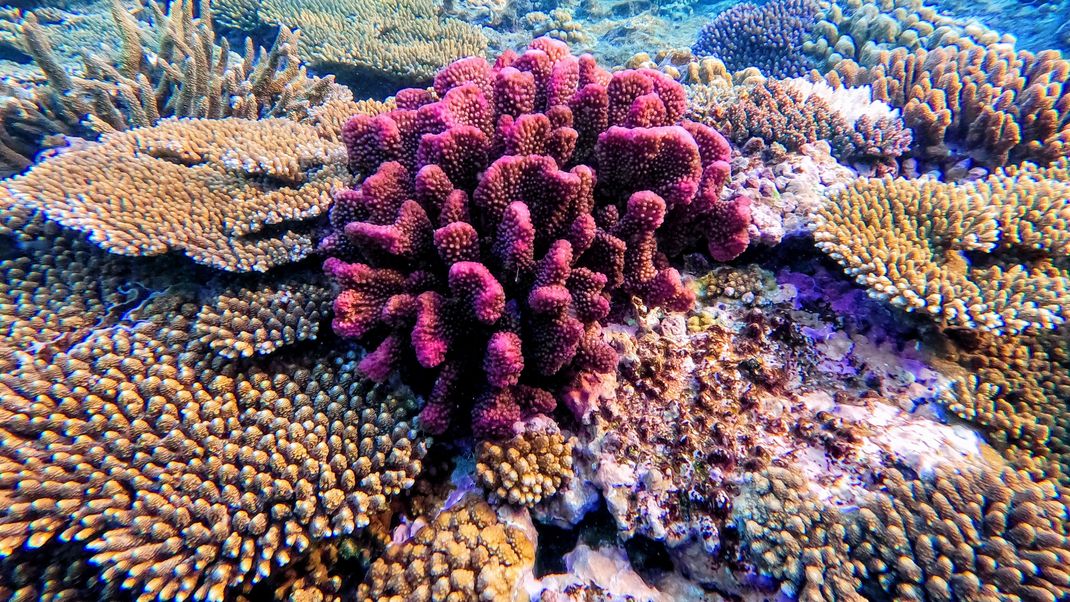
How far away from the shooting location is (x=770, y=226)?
10.8 feet

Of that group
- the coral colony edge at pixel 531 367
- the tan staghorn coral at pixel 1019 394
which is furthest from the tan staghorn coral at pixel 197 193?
the tan staghorn coral at pixel 1019 394

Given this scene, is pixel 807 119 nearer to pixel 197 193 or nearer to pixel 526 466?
pixel 526 466

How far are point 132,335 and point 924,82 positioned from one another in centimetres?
776

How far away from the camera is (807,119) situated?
4.03 meters

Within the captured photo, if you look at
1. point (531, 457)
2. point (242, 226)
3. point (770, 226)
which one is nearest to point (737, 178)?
point (770, 226)

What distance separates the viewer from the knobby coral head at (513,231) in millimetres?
2578

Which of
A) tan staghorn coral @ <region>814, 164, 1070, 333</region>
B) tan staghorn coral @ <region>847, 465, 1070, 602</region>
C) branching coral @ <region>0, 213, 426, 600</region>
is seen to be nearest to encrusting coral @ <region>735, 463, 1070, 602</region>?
tan staghorn coral @ <region>847, 465, 1070, 602</region>

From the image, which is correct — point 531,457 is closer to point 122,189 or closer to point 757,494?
point 757,494

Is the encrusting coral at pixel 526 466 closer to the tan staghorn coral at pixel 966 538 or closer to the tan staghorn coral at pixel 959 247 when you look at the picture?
the tan staghorn coral at pixel 966 538

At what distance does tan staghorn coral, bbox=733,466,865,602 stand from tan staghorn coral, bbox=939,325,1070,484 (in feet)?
4.07

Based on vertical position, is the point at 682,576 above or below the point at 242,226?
below

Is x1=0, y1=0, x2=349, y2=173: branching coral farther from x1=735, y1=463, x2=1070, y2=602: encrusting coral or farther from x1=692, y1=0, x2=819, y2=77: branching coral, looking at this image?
x1=692, y1=0, x2=819, y2=77: branching coral

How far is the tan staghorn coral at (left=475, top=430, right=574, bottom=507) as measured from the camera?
265 cm

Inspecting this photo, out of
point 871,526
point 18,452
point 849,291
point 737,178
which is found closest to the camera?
point 871,526
